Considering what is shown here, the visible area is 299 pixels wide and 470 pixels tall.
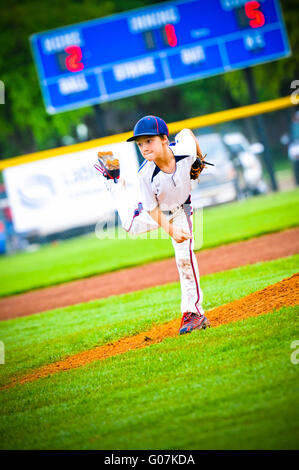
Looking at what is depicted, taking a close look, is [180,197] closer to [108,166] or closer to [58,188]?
[108,166]

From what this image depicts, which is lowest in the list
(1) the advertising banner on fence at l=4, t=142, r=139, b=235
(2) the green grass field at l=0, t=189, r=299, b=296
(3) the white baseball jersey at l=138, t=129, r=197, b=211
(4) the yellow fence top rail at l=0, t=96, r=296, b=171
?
(3) the white baseball jersey at l=138, t=129, r=197, b=211

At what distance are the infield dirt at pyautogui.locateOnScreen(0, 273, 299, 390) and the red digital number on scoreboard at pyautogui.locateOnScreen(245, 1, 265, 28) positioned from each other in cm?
1220

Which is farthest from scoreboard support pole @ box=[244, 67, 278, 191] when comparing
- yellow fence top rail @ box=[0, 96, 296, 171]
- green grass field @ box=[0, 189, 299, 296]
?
yellow fence top rail @ box=[0, 96, 296, 171]

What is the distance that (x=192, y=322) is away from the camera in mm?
5020

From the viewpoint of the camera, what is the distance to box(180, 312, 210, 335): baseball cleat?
4984 millimetres

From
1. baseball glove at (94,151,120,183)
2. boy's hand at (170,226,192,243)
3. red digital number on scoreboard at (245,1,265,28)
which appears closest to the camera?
boy's hand at (170,226,192,243)

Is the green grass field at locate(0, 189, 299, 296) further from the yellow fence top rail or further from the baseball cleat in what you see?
the baseball cleat

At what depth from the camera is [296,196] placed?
15375 mm

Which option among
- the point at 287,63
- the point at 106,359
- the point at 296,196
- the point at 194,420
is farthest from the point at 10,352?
the point at 287,63

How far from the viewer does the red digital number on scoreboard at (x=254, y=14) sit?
16.1 meters

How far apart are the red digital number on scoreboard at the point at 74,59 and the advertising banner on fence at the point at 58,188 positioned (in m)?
2.24

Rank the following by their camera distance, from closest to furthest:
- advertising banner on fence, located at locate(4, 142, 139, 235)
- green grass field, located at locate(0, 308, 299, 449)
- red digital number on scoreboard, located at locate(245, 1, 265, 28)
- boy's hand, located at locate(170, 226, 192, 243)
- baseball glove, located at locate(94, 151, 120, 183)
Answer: green grass field, located at locate(0, 308, 299, 449)
boy's hand, located at locate(170, 226, 192, 243)
baseball glove, located at locate(94, 151, 120, 183)
advertising banner on fence, located at locate(4, 142, 139, 235)
red digital number on scoreboard, located at locate(245, 1, 265, 28)

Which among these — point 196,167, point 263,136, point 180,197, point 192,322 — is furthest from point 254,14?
point 192,322

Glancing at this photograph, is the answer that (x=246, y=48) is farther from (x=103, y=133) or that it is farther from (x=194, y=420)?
(x=194, y=420)
